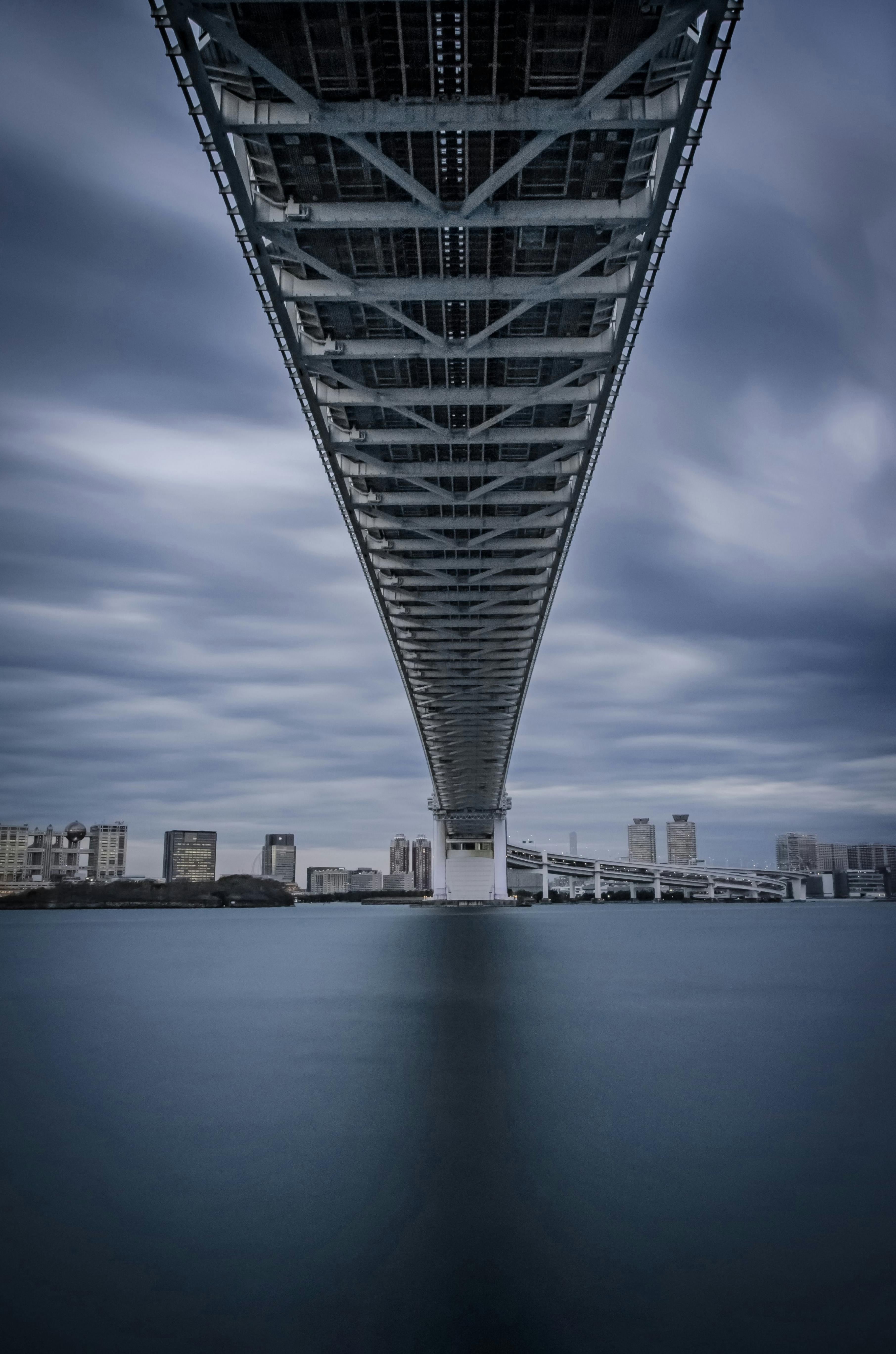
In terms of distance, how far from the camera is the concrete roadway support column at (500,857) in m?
95.6

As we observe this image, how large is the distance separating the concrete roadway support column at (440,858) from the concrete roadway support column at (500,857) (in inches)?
196

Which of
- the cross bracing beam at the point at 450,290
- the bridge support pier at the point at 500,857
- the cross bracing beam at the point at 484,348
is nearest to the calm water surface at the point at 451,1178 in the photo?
the cross bracing beam at the point at 450,290

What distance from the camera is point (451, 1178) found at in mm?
8828

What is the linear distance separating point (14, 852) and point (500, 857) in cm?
11050

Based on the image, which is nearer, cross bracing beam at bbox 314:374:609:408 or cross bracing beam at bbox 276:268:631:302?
cross bracing beam at bbox 276:268:631:302

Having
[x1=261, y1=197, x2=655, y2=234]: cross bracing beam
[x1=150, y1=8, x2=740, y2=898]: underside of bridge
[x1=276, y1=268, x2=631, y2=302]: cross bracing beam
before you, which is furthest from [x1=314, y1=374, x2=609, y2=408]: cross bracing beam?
[x1=261, y1=197, x2=655, y2=234]: cross bracing beam

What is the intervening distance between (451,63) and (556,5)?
5.20 feet

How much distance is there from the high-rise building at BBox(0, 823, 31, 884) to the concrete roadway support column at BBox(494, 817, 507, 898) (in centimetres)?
9487

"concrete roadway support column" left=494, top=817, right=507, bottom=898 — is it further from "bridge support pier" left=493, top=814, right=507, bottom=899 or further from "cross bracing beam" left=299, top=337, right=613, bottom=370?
"cross bracing beam" left=299, top=337, right=613, bottom=370

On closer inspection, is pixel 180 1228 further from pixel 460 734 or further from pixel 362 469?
pixel 460 734

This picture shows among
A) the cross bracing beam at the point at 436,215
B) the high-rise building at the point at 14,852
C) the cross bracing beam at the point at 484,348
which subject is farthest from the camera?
the high-rise building at the point at 14,852

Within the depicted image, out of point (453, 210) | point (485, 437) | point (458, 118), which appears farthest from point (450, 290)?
point (485, 437)

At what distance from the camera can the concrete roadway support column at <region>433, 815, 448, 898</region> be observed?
95.9 metres

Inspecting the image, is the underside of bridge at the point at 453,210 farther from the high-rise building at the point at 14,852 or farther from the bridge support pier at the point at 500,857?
the high-rise building at the point at 14,852
